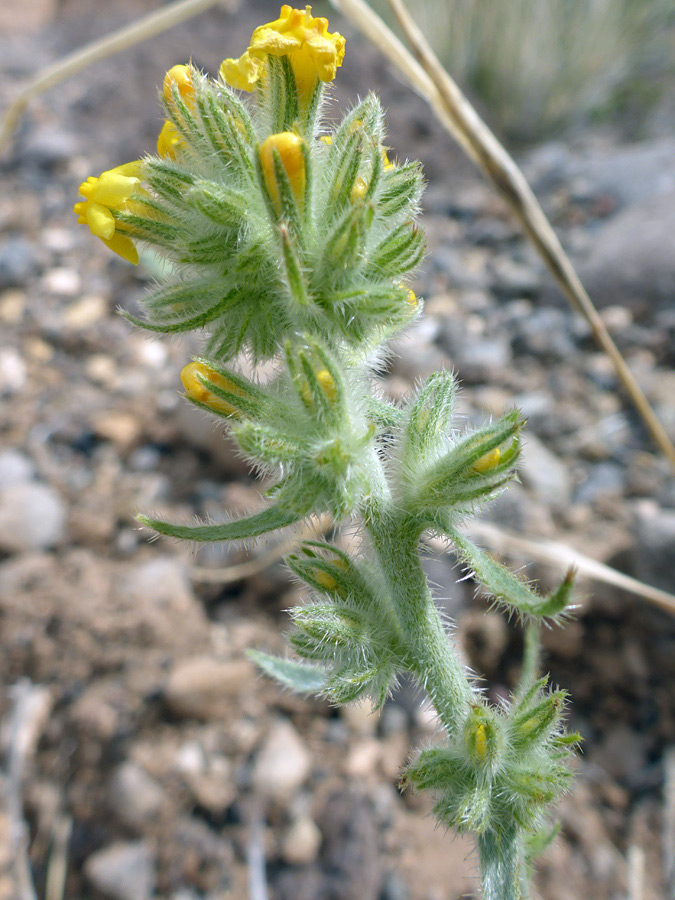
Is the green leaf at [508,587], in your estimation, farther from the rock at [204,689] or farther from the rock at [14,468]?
the rock at [14,468]

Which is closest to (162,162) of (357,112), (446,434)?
(357,112)

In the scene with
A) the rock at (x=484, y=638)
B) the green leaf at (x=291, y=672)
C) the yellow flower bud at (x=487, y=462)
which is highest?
the yellow flower bud at (x=487, y=462)

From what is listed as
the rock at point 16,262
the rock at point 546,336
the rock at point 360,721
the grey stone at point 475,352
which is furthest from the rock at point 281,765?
the rock at point 16,262

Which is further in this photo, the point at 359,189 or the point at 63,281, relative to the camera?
the point at 63,281

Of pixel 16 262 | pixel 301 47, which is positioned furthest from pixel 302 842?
pixel 16 262

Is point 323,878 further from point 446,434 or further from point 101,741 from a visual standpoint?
point 446,434

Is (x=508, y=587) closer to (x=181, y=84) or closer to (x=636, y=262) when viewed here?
(x=181, y=84)
